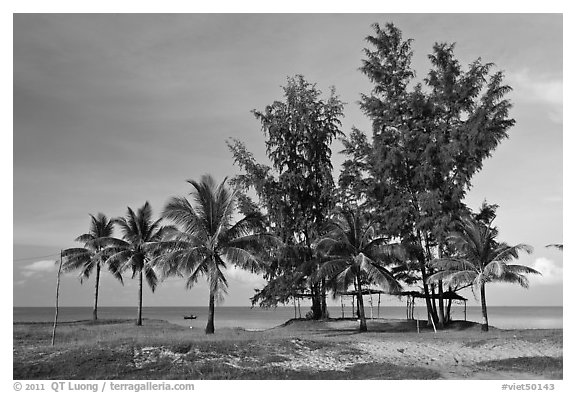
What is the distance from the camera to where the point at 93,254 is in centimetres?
4184

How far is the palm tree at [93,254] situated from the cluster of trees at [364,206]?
132 inches

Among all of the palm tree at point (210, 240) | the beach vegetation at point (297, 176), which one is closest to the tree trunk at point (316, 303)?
the beach vegetation at point (297, 176)

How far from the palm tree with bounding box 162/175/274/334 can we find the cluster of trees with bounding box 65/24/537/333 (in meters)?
0.05

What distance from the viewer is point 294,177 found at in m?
33.4

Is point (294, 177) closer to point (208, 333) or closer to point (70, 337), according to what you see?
point (208, 333)

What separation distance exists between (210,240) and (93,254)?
18.9 m

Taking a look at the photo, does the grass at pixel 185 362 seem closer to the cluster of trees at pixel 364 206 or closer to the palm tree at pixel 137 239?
the cluster of trees at pixel 364 206

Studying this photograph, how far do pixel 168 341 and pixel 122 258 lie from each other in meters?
20.4

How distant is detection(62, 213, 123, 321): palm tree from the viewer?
40.3m

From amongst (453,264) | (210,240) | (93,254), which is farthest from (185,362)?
(93,254)
